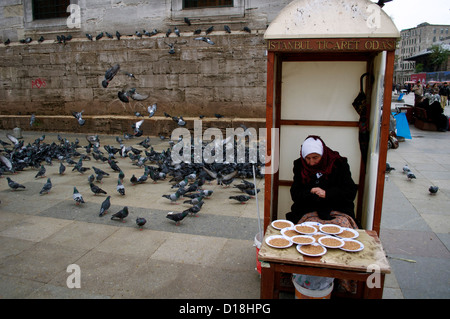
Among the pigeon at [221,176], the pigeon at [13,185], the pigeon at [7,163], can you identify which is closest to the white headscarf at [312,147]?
the pigeon at [221,176]

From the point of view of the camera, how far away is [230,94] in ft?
39.3

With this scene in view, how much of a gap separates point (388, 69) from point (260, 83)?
28.5 ft

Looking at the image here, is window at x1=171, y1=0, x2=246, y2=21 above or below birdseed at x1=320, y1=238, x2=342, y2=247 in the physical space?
above

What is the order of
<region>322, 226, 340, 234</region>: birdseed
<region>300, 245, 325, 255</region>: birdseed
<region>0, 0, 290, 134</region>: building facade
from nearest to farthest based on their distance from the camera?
<region>300, 245, 325, 255</region>: birdseed → <region>322, 226, 340, 234</region>: birdseed → <region>0, 0, 290, 134</region>: building facade

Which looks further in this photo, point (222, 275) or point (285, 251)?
point (222, 275)

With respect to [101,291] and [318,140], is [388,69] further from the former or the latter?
[101,291]

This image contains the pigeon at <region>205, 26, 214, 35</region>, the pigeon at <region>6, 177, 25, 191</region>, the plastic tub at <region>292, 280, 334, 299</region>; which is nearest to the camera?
the plastic tub at <region>292, 280, 334, 299</region>

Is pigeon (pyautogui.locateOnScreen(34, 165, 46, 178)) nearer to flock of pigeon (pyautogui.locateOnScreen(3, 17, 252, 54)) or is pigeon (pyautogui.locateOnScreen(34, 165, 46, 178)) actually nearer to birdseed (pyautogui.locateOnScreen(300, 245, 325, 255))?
flock of pigeon (pyautogui.locateOnScreen(3, 17, 252, 54))

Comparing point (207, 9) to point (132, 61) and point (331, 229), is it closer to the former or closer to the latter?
point (132, 61)

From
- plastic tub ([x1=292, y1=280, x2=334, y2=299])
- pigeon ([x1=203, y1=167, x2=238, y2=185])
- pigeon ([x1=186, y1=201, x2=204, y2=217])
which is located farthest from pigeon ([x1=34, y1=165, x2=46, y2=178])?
plastic tub ([x1=292, y1=280, x2=334, y2=299])

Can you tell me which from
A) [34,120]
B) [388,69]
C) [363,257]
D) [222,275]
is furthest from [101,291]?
[34,120]

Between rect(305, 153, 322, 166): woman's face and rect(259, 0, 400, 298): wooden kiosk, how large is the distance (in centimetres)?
38

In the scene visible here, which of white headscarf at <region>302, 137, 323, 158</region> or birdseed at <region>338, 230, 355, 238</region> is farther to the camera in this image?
white headscarf at <region>302, 137, 323, 158</region>

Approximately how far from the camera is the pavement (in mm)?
3521
